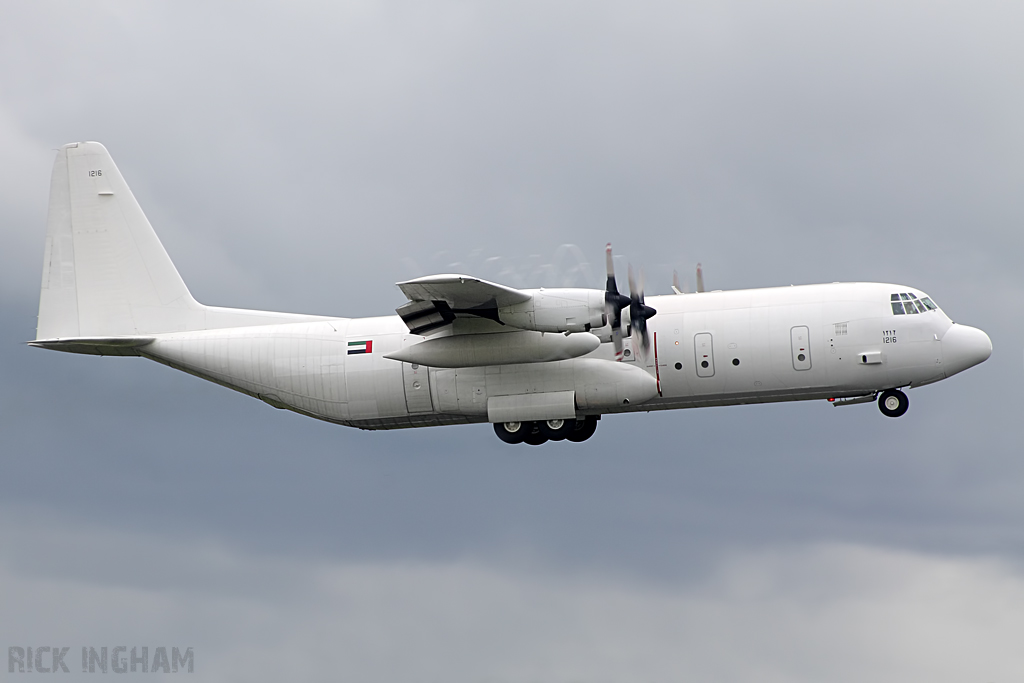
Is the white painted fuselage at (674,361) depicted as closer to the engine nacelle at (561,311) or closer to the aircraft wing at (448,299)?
the aircraft wing at (448,299)

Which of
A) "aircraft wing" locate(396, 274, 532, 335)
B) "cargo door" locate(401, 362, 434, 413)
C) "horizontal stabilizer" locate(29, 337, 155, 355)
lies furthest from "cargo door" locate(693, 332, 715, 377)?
"horizontal stabilizer" locate(29, 337, 155, 355)

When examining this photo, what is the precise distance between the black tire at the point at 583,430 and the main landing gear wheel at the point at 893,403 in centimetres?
651

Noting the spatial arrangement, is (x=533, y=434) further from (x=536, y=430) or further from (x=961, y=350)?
(x=961, y=350)

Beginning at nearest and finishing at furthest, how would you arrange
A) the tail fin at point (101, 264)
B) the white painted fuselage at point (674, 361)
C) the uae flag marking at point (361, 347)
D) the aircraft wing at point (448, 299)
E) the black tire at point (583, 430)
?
the aircraft wing at point (448, 299) → the white painted fuselage at point (674, 361) → the uae flag marking at point (361, 347) → the black tire at point (583, 430) → the tail fin at point (101, 264)

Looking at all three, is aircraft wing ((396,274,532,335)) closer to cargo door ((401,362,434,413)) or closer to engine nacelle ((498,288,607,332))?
engine nacelle ((498,288,607,332))

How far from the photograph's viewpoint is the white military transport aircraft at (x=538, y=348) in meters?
22.0

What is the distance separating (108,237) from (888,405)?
19.5 metres

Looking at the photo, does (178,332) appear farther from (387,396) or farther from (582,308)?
(582,308)

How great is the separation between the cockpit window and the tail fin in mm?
16455

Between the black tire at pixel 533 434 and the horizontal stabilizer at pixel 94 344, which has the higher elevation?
the horizontal stabilizer at pixel 94 344

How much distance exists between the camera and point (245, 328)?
83.9 feet

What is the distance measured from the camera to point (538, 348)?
22547 millimetres

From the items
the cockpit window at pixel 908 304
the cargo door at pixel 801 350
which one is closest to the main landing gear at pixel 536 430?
the cargo door at pixel 801 350

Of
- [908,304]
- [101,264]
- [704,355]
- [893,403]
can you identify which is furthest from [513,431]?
[101,264]
